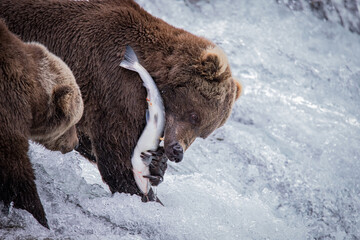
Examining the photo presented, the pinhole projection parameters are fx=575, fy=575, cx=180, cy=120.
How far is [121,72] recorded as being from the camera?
5453 millimetres

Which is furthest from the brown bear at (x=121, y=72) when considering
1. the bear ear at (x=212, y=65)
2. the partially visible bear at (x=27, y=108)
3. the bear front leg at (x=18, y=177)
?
the bear front leg at (x=18, y=177)

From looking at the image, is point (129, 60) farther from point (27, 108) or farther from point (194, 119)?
point (27, 108)

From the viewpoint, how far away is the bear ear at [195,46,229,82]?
538 cm

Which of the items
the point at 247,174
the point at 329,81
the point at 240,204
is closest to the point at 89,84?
the point at 240,204

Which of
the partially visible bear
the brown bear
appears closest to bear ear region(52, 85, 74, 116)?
the partially visible bear

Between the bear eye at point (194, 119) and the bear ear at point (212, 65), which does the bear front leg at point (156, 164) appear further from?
the bear ear at point (212, 65)

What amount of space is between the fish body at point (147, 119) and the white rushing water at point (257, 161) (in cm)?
35

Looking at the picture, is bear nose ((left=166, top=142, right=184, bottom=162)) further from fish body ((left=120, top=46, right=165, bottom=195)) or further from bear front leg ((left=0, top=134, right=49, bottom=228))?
bear front leg ((left=0, top=134, right=49, bottom=228))

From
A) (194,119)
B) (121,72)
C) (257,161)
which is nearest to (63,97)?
(121,72)

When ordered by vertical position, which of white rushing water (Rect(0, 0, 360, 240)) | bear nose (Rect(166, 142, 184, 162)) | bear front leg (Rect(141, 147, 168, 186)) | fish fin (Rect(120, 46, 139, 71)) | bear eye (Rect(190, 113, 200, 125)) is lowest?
white rushing water (Rect(0, 0, 360, 240))

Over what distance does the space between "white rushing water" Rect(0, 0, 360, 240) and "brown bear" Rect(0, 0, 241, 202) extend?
1.78 ft

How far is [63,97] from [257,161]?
166 inches

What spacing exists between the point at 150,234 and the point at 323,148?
439 centimetres

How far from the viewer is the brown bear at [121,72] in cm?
546
